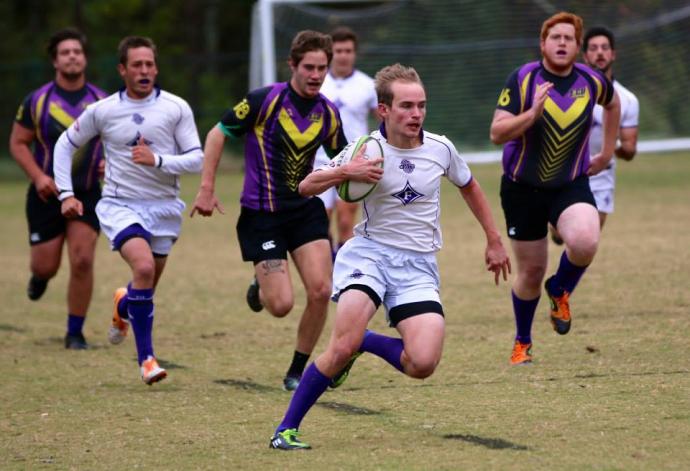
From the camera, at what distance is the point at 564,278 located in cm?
801

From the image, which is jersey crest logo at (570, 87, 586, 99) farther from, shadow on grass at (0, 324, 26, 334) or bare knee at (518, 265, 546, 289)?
shadow on grass at (0, 324, 26, 334)

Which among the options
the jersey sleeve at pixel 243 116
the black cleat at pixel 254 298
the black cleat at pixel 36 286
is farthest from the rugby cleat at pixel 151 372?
the black cleat at pixel 36 286

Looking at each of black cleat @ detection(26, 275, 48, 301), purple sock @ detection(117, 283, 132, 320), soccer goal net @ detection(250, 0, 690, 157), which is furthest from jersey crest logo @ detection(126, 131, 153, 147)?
soccer goal net @ detection(250, 0, 690, 157)

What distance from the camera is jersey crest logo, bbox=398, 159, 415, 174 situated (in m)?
6.07

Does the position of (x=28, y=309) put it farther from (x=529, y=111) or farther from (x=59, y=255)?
(x=529, y=111)

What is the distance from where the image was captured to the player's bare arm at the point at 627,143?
10023 mm

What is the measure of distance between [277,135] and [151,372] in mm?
1608

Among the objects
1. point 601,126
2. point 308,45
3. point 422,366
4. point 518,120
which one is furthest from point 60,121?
point 422,366

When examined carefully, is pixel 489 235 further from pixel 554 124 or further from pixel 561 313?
pixel 561 313

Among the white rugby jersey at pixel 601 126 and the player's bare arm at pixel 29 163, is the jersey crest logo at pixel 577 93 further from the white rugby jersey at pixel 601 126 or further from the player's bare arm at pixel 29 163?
the player's bare arm at pixel 29 163

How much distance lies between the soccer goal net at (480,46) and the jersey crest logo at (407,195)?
15.0m

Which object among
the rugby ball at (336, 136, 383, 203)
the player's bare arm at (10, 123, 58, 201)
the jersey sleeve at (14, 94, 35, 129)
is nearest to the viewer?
the rugby ball at (336, 136, 383, 203)

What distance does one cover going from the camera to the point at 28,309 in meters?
11.8

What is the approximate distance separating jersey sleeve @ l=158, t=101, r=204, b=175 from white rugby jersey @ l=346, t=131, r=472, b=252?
223 centimetres
